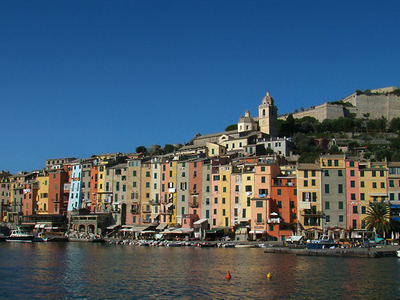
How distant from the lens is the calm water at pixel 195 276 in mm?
37000

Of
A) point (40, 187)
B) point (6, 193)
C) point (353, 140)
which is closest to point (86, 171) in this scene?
point (40, 187)

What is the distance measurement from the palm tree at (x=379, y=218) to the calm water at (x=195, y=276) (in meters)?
13.7

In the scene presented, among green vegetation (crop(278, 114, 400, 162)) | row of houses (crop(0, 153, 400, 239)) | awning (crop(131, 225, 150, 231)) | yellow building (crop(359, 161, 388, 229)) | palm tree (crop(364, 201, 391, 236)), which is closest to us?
palm tree (crop(364, 201, 391, 236))

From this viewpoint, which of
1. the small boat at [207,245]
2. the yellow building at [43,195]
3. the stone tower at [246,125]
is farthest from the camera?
the stone tower at [246,125]

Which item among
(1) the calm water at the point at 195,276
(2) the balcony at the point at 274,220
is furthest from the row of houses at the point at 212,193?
(1) the calm water at the point at 195,276

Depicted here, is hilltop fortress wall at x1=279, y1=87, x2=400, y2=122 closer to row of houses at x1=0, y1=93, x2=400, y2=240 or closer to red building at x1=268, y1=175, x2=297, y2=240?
row of houses at x1=0, y1=93, x2=400, y2=240

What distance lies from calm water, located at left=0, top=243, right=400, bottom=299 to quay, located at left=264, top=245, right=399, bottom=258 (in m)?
2.04

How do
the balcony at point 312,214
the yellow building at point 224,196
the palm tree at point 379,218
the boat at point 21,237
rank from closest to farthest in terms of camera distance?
1. the palm tree at point 379,218
2. the balcony at point 312,214
3. the yellow building at point 224,196
4. the boat at point 21,237

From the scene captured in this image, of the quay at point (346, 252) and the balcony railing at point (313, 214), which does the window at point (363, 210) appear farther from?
the quay at point (346, 252)

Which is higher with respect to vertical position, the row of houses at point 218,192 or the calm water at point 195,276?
the row of houses at point 218,192

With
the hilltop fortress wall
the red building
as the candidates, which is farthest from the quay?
the hilltop fortress wall

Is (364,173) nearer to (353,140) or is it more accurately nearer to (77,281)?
(77,281)

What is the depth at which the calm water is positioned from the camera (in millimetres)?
37000

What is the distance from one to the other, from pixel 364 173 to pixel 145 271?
1551 inches
